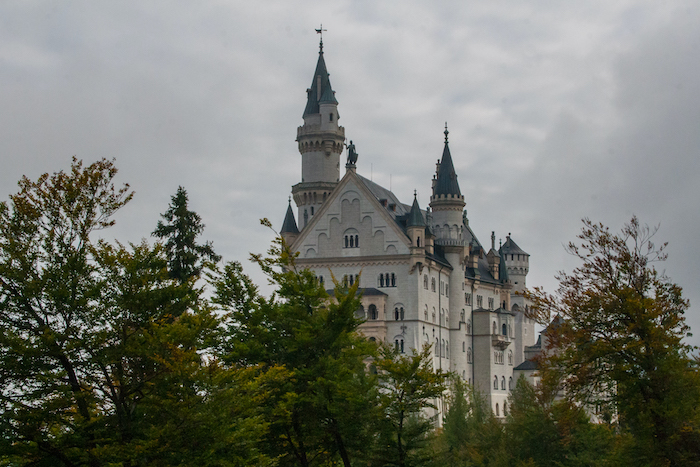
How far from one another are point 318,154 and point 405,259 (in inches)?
651

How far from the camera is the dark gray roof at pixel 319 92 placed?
108750mm

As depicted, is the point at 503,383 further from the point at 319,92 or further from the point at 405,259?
the point at 319,92

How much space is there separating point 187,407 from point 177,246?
35.3 metres

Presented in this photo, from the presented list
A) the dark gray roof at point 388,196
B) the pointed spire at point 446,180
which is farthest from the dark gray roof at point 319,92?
the pointed spire at point 446,180

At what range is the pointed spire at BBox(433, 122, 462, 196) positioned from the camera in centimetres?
11019

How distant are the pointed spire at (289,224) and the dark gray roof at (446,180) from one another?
16135 millimetres

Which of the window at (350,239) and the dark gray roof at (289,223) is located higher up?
the dark gray roof at (289,223)

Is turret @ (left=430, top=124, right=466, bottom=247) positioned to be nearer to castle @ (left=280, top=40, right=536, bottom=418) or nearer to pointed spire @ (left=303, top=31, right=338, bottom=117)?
castle @ (left=280, top=40, right=536, bottom=418)

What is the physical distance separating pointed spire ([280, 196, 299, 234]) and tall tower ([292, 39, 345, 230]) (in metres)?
2.36

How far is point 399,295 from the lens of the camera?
326 ft

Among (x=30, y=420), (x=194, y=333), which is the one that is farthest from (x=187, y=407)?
(x=30, y=420)

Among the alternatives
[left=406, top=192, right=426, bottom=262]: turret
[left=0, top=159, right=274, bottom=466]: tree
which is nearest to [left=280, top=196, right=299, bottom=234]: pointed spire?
[left=406, top=192, right=426, bottom=262]: turret

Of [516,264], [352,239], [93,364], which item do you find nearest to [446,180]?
[352,239]

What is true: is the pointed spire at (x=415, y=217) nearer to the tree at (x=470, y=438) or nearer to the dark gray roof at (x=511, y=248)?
the tree at (x=470, y=438)
